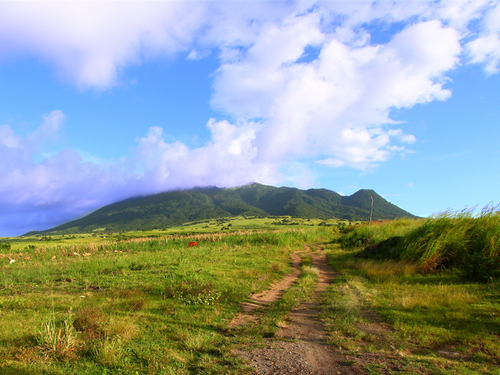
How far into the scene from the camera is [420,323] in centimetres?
626

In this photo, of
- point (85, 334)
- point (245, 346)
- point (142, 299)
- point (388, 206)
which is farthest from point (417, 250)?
point (388, 206)

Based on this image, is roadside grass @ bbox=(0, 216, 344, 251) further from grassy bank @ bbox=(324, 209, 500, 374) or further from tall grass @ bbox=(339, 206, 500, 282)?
grassy bank @ bbox=(324, 209, 500, 374)

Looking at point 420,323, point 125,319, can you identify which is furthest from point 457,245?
point 125,319

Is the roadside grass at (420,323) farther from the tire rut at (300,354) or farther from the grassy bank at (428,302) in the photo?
the tire rut at (300,354)

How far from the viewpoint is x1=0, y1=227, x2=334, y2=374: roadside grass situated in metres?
4.79

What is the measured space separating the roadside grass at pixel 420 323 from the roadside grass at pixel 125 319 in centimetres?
185

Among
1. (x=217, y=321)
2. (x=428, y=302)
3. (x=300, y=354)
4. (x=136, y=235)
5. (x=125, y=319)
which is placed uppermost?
(x=125, y=319)

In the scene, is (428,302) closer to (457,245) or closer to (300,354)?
(300,354)

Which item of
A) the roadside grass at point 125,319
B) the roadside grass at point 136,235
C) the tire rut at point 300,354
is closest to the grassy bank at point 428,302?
the tire rut at point 300,354

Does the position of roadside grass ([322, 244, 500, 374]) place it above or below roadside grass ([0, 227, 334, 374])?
below

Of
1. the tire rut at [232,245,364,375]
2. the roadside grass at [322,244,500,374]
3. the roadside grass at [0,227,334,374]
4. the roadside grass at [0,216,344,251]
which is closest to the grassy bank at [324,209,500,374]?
the roadside grass at [322,244,500,374]

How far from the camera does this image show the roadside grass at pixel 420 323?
4586 mm

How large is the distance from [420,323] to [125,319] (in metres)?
7.30

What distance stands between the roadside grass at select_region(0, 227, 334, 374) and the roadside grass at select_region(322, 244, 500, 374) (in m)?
1.85
